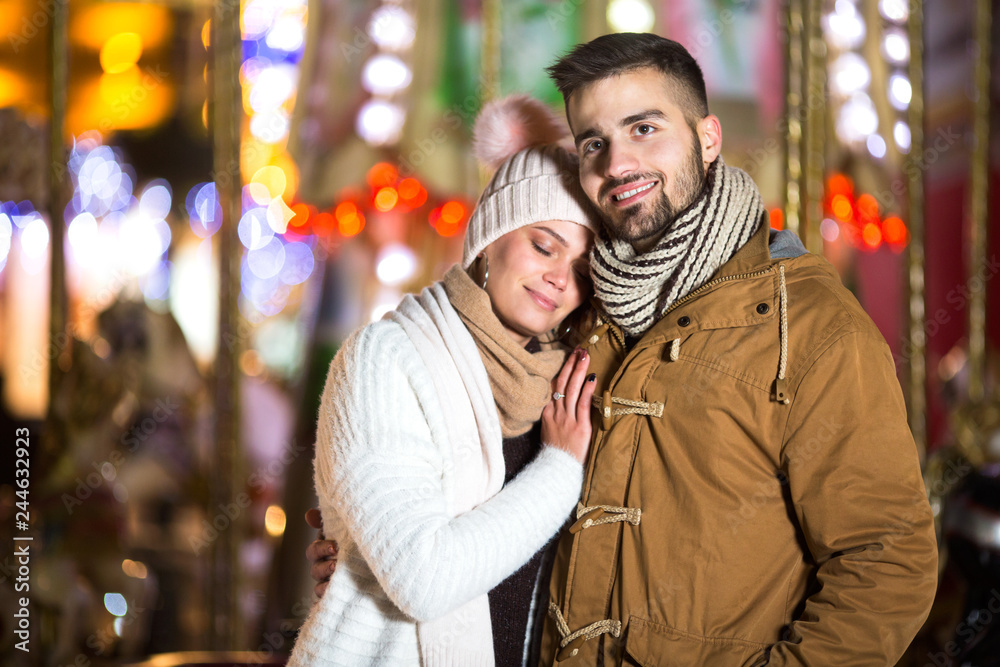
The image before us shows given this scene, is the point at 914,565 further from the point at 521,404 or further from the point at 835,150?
the point at 835,150

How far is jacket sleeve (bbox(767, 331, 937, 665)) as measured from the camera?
A: 1228mm

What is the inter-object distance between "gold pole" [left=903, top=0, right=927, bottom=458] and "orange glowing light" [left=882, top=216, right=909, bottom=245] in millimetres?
57

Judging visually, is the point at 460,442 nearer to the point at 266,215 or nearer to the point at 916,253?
the point at 266,215

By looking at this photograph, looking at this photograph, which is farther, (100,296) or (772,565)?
(100,296)

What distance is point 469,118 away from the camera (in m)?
3.82

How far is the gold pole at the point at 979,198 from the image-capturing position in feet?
12.2

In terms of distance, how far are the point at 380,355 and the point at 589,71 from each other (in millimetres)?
698

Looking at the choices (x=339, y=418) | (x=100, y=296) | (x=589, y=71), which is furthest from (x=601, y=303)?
(x=100, y=296)

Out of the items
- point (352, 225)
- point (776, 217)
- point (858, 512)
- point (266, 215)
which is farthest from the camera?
point (266, 215)

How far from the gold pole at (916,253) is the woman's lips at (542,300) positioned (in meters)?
2.46

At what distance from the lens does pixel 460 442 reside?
4.99 ft

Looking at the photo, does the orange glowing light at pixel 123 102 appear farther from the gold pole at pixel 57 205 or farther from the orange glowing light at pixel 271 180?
the orange glowing light at pixel 271 180

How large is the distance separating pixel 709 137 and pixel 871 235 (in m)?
2.41

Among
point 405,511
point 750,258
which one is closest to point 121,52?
point 405,511
